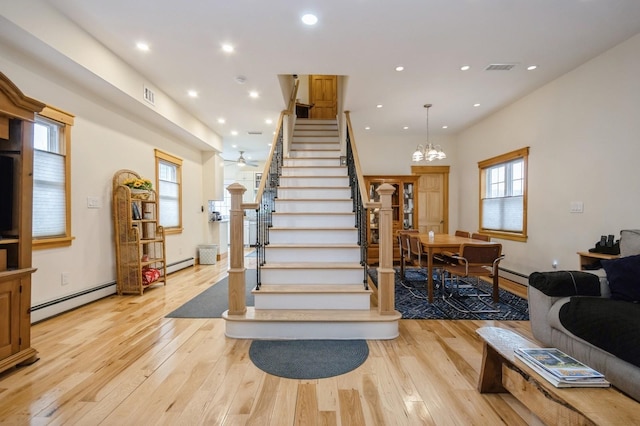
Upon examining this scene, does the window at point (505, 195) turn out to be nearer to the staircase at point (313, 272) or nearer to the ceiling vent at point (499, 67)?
the ceiling vent at point (499, 67)

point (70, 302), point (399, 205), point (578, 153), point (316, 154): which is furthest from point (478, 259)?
point (70, 302)

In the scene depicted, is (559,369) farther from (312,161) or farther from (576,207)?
(312,161)

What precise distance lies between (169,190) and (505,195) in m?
6.53

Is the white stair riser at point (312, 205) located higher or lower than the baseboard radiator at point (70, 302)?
higher

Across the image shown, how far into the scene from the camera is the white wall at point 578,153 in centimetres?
323

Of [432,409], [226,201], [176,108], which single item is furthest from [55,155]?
[226,201]

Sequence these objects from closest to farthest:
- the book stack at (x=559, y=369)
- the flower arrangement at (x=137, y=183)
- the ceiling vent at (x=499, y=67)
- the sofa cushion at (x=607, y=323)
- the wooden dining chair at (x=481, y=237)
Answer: the book stack at (x=559, y=369), the sofa cushion at (x=607, y=323), the ceiling vent at (x=499, y=67), the flower arrangement at (x=137, y=183), the wooden dining chair at (x=481, y=237)

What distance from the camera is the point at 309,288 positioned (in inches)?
121

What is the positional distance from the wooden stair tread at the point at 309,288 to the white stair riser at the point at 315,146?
3.66 m

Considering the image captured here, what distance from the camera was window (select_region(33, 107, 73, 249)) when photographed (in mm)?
3170

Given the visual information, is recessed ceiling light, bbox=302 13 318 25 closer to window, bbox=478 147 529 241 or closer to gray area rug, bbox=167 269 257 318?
gray area rug, bbox=167 269 257 318

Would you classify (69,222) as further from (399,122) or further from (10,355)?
(399,122)

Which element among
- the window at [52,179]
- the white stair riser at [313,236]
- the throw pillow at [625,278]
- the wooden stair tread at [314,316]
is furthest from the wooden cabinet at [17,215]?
the throw pillow at [625,278]

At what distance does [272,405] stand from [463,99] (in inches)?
203
